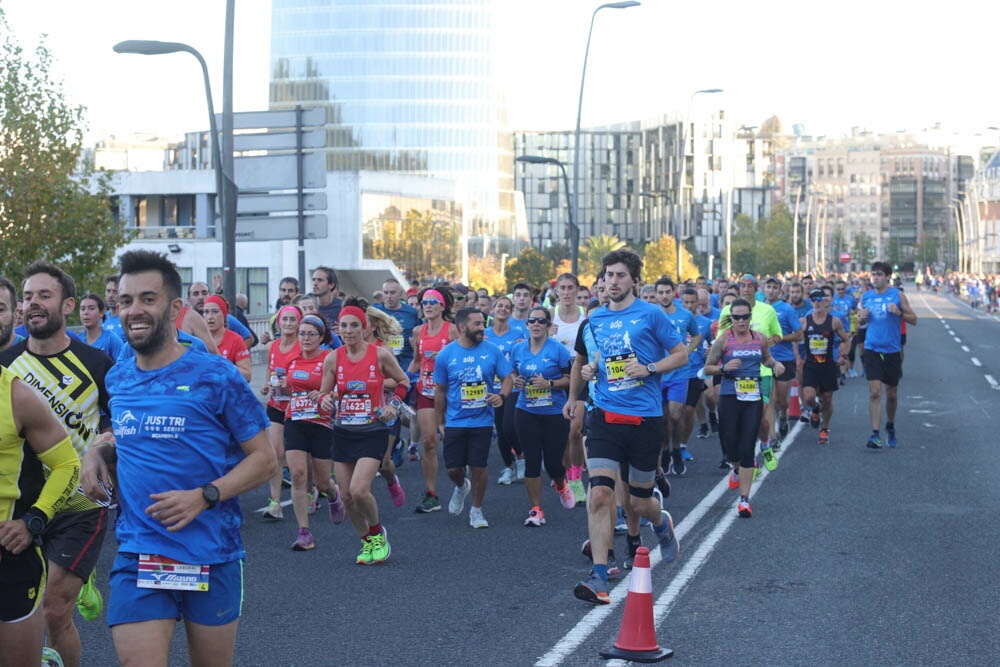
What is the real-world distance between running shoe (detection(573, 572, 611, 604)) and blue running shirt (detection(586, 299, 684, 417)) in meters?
1.06

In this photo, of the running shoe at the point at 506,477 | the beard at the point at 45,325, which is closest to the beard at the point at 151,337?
the beard at the point at 45,325

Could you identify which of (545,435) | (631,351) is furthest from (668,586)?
(545,435)

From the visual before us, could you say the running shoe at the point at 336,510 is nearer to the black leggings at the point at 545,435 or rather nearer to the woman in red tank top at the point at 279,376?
the woman in red tank top at the point at 279,376

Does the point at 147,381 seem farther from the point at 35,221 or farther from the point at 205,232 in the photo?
the point at 205,232

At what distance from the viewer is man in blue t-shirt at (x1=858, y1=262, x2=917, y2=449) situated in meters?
16.1

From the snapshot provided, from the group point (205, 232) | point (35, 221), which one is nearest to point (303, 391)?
point (35, 221)

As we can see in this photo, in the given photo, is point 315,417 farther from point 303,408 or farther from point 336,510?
point 336,510

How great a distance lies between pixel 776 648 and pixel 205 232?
73120 mm

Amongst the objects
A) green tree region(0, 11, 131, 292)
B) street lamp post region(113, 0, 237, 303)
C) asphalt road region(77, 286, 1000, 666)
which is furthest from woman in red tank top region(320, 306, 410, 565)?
green tree region(0, 11, 131, 292)

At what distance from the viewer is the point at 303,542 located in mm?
9844

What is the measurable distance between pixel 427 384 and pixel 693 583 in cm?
559

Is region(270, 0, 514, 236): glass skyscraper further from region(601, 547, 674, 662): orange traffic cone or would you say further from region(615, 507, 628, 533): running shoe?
region(601, 547, 674, 662): orange traffic cone

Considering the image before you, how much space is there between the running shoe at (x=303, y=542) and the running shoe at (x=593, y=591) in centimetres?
268

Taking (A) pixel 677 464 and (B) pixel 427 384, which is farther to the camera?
(A) pixel 677 464
